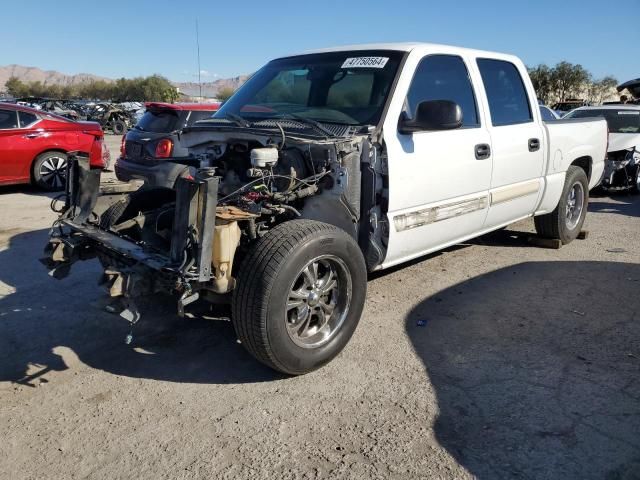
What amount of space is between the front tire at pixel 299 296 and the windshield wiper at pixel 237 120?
121 cm

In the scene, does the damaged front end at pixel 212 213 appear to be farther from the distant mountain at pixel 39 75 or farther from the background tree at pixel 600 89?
the distant mountain at pixel 39 75

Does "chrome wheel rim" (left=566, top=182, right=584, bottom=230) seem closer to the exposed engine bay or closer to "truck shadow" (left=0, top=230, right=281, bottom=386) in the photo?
the exposed engine bay

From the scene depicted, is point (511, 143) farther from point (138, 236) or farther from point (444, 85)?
point (138, 236)

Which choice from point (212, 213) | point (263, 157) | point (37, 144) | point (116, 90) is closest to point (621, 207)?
point (263, 157)

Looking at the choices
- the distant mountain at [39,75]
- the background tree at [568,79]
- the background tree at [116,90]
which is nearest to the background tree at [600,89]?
the background tree at [568,79]

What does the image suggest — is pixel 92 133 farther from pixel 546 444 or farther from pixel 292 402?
pixel 546 444

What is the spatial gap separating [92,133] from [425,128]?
8430 mm

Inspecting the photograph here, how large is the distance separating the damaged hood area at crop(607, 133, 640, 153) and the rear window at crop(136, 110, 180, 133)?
305 inches

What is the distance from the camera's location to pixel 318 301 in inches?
136

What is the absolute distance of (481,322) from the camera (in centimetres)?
421

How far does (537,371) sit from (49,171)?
30.3 ft

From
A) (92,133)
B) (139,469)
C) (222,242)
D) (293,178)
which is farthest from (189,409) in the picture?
(92,133)

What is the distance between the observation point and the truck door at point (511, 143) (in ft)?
15.9

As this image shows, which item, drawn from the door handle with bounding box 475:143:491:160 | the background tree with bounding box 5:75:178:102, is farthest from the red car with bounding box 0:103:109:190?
the background tree with bounding box 5:75:178:102
